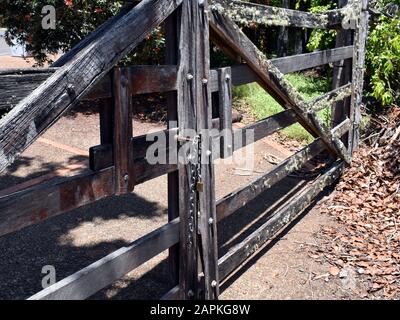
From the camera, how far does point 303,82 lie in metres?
11.2

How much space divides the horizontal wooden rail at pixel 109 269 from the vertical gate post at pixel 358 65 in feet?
11.9

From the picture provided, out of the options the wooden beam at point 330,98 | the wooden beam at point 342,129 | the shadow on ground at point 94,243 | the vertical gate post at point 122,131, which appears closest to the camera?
the vertical gate post at point 122,131

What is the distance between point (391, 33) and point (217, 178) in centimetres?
297

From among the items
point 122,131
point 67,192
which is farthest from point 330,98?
point 67,192

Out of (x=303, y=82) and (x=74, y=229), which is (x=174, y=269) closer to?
(x=74, y=229)

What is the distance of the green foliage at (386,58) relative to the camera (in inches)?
258

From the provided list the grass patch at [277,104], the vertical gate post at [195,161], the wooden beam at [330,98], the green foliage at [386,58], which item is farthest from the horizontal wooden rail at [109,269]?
the grass patch at [277,104]

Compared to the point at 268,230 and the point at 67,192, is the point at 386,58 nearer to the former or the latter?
the point at 268,230

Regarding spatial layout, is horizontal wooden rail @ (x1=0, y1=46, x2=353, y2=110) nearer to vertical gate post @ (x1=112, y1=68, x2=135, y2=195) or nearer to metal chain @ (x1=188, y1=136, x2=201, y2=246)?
vertical gate post @ (x1=112, y1=68, x2=135, y2=195)

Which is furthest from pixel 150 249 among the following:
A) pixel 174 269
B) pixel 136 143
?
pixel 136 143

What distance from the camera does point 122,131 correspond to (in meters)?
2.45

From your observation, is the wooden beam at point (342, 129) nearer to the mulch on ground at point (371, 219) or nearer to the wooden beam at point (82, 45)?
the mulch on ground at point (371, 219)

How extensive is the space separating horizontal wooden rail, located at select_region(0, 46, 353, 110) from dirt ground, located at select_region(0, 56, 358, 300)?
49.8 inches

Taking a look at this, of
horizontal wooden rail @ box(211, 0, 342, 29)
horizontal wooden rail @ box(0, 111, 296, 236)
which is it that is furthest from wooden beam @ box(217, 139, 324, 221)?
horizontal wooden rail @ box(211, 0, 342, 29)
